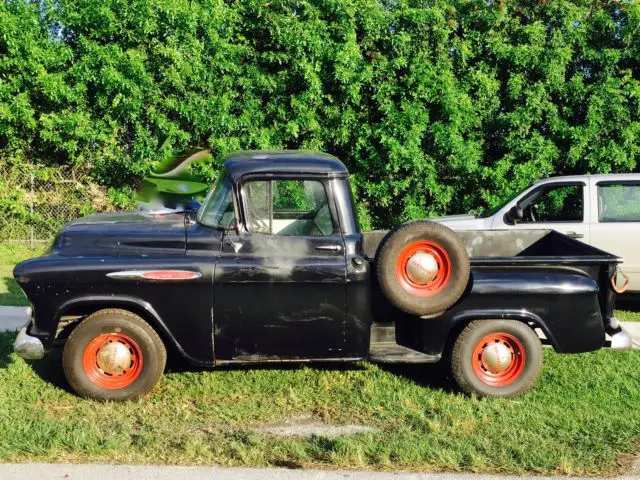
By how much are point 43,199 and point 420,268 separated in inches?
354

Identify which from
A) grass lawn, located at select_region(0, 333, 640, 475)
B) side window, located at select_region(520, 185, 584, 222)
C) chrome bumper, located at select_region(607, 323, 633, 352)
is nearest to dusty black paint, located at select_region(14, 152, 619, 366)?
chrome bumper, located at select_region(607, 323, 633, 352)

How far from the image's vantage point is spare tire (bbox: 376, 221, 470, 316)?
536cm

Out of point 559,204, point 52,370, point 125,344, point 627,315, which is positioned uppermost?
point 559,204

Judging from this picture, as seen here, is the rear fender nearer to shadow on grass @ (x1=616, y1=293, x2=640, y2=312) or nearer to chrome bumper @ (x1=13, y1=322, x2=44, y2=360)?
chrome bumper @ (x1=13, y1=322, x2=44, y2=360)

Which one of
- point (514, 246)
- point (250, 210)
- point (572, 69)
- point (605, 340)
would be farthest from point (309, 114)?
point (605, 340)

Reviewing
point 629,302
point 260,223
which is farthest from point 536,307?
point 629,302

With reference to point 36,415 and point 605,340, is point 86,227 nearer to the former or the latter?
point 36,415

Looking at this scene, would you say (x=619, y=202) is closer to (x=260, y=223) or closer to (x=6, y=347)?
(x=260, y=223)

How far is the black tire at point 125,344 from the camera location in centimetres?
534

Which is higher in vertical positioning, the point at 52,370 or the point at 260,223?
the point at 260,223

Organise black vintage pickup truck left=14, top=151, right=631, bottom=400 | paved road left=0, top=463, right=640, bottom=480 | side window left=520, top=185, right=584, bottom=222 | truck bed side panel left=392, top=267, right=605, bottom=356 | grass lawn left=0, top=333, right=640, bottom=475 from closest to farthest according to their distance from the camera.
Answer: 1. paved road left=0, top=463, right=640, bottom=480
2. grass lawn left=0, top=333, right=640, bottom=475
3. black vintage pickup truck left=14, top=151, right=631, bottom=400
4. truck bed side panel left=392, top=267, right=605, bottom=356
5. side window left=520, top=185, right=584, bottom=222

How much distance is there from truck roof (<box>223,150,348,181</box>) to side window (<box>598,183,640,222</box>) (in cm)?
444

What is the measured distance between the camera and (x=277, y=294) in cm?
539

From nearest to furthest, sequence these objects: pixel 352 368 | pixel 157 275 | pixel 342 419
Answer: pixel 342 419 → pixel 157 275 → pixel 352 368
